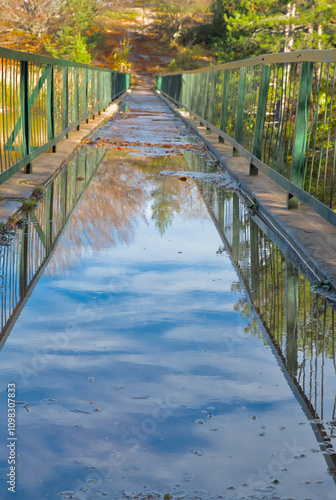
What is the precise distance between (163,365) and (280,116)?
7044mm

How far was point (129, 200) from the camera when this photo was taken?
9914 millimetres

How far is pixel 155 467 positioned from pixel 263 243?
4.72 metres

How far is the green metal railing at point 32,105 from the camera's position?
9531 millimetres

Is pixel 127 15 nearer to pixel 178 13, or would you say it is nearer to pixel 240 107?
pixel 178 13

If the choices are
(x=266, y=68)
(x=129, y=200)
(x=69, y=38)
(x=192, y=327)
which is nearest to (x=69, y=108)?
(x=266, y=68)

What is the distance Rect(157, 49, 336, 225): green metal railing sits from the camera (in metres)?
8.17

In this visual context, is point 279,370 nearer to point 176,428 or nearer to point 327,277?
point 176,428

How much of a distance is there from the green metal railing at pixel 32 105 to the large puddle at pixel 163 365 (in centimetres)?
187

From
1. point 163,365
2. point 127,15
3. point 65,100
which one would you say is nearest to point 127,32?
point 127,15

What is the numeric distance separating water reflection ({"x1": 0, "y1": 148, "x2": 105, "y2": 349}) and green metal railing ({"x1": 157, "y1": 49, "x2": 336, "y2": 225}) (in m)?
2.58

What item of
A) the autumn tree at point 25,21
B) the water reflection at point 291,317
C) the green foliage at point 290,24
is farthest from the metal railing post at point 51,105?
the autumn tree at point 25,21

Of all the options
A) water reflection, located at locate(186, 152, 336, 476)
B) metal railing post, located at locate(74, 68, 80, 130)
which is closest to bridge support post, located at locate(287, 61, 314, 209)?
water reflection, located at locate(186, 152, 336, 476)

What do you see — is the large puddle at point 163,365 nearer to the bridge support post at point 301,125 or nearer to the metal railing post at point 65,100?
the bridge support post at point 301,125

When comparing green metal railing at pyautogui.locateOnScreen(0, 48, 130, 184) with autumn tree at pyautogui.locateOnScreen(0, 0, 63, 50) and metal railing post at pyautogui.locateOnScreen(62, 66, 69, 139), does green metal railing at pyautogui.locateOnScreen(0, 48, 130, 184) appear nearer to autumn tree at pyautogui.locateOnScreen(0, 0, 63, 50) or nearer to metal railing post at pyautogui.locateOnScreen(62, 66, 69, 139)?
metal railing post at pyautogui.locateOnScreen(62, 66, 69, 139)
